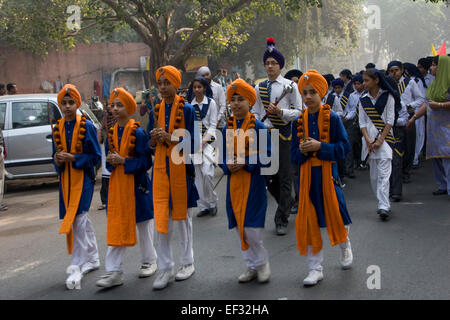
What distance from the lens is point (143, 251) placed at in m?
5.39

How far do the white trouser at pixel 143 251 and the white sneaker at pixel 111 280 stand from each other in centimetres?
4

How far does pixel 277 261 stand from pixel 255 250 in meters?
0.75

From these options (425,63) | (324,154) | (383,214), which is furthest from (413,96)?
(324,154)

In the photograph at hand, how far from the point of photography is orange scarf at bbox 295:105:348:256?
4.91 m

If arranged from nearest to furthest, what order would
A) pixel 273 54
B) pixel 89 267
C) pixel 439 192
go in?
pixel 89 267 → pixel 273 54 → pixel 439 192

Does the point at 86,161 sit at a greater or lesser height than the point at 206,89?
lesser

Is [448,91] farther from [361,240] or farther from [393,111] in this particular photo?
[361,240]

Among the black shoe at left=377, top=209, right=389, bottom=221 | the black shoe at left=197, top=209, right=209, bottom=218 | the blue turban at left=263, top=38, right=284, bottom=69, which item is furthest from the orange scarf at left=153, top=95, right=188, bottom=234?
the black shoe at left=377, top=209, right=389, bottom=221

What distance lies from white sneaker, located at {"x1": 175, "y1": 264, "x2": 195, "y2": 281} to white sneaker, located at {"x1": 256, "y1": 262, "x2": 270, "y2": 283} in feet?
2.26

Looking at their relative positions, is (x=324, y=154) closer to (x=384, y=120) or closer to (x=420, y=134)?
(x=384, y=120)

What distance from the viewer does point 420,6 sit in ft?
174

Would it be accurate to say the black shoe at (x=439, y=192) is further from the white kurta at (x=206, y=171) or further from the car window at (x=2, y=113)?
the car window at (x=2, y=113)

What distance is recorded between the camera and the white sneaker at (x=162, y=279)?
494 centimetres

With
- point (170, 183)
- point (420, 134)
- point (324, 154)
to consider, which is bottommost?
point (170, 183)
